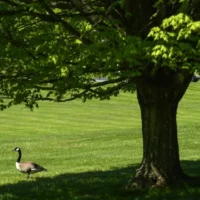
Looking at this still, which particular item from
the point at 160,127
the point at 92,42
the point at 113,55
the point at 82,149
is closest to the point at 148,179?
the point at 160,127

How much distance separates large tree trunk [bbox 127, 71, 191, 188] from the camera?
16.0m

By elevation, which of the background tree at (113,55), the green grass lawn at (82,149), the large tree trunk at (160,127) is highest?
the background tree at (113,55)

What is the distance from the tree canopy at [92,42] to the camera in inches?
475

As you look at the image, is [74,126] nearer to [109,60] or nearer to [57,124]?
[57,124]

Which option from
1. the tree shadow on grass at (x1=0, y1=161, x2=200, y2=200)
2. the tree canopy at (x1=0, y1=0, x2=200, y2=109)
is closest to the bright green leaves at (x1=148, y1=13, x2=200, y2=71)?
the tree canopy at (x1=0, y1=0, x2=200, y2=109)

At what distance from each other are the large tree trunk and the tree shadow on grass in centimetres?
48

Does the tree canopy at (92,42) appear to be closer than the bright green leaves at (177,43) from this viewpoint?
No

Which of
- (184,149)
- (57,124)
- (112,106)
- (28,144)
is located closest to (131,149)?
(184,149)

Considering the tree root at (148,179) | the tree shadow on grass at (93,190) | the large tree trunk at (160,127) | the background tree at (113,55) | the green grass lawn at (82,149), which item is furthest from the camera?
the green grass lawn at (82,149)

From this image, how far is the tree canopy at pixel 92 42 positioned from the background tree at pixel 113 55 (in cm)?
2

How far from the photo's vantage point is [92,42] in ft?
47.5

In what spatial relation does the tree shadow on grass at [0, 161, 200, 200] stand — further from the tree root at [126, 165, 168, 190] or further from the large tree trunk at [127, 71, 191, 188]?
the large tree trunk at [127, 71, 191, 188]

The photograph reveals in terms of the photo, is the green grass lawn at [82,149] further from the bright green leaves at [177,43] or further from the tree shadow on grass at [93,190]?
the bright green leaves at [177,43]

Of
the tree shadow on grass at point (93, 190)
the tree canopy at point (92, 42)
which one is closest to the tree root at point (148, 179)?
the tree shadow on grass at point (93, 190)
